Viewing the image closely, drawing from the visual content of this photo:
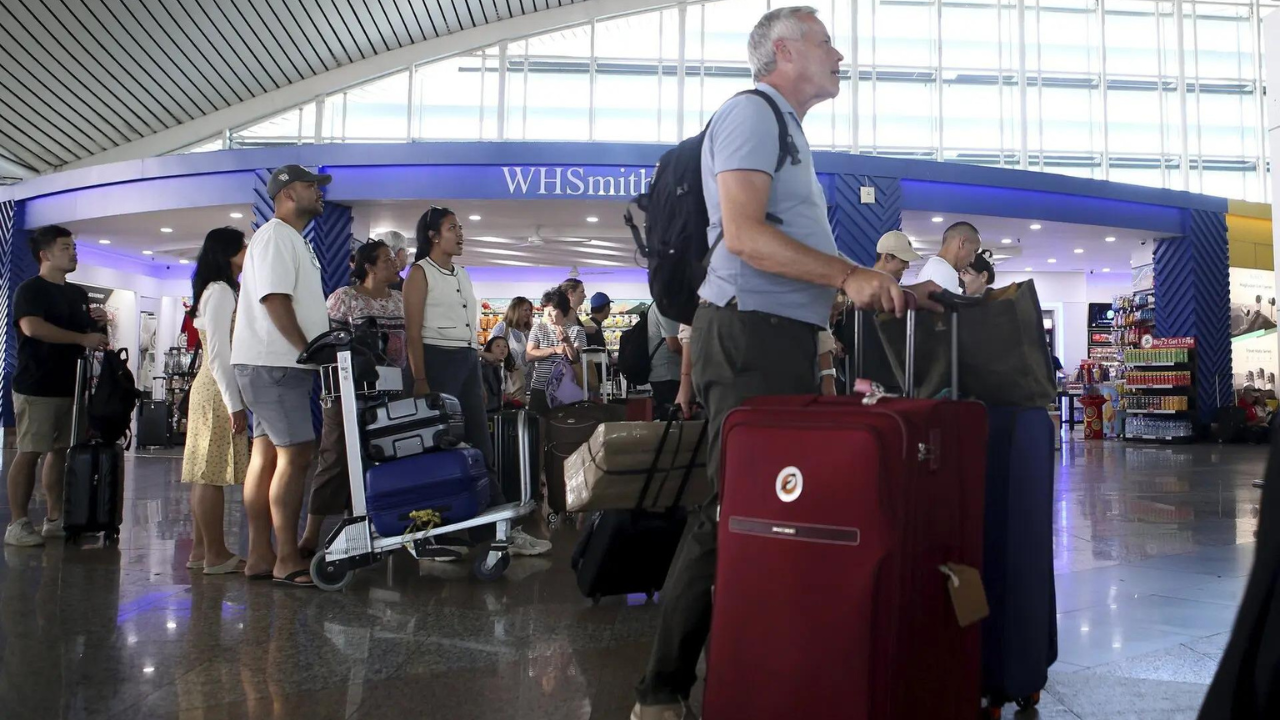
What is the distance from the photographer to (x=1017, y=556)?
1.94 metres

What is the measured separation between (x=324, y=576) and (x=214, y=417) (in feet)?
3.08

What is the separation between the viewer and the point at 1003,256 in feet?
55.1

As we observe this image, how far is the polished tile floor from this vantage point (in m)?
2.05

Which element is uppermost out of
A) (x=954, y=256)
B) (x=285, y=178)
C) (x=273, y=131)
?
(x=273, y=131)

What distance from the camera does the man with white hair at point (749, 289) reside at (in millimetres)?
1705

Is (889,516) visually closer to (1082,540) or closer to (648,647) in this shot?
(648,647)

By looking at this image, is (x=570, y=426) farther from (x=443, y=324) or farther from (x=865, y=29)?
(x=865, y=29)

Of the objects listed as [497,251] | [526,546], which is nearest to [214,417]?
[526,546]

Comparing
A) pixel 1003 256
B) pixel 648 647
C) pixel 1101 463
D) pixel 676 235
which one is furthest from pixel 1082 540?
pixel 1003 256

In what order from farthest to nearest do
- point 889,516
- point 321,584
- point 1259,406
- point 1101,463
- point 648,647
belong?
point 1259,406 < point 1101,463 < point 321,584 < point 648,647 < point 889,516

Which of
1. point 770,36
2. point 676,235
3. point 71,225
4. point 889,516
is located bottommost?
point 889,516

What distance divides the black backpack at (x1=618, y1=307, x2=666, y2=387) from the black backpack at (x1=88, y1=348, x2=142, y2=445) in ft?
7.66

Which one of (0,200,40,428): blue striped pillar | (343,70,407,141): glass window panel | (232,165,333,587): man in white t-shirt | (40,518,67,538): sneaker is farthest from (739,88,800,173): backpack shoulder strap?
(343,70,407,141): glass window panel

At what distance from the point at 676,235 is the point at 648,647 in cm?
119
